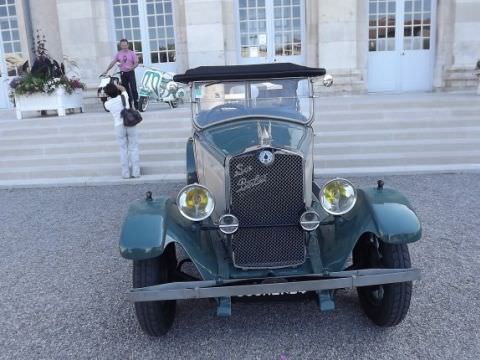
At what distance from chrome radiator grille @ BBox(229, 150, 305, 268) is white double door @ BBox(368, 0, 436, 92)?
10643mm

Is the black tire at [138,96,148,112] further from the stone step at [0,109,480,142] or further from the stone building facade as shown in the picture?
the stone building facade

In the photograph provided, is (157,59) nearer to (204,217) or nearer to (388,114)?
(388,114)

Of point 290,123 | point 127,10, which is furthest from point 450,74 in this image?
point 290,123

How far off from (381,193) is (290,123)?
89cm

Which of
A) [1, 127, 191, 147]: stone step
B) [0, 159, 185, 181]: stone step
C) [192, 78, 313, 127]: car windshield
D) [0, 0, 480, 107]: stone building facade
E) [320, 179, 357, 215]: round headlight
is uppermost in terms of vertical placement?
[0, 0, 480, 107]: stone building facade

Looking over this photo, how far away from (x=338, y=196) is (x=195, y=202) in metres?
1.01

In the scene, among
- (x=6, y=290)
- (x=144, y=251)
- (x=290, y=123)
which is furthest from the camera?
(x=6, y=290)

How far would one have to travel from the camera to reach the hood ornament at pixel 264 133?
3.07 metres

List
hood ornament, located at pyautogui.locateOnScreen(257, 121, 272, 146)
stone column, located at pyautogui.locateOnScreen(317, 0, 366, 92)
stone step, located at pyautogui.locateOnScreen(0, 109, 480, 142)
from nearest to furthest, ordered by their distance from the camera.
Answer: hood ornament, located at pyautogui.locateOnScreen(257, 121, 272, 146), stone step, located at pyautogui.locateOnScreen(0, 109, 480, 142), stone column, located at pyautogui.locateOnScreen(317, 0, 366, 92)

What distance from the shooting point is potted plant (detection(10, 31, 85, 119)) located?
10898 millimetres

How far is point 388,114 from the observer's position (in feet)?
30.6

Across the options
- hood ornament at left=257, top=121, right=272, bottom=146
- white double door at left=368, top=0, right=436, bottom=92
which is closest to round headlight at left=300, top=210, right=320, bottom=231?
hood ornament at left=257, top=121, right=272, bottom=146

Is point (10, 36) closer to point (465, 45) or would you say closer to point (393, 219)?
point (465, 45)

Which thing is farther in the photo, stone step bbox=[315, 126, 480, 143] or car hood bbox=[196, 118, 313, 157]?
stone step bbox=[315, 126, 480, 143]
